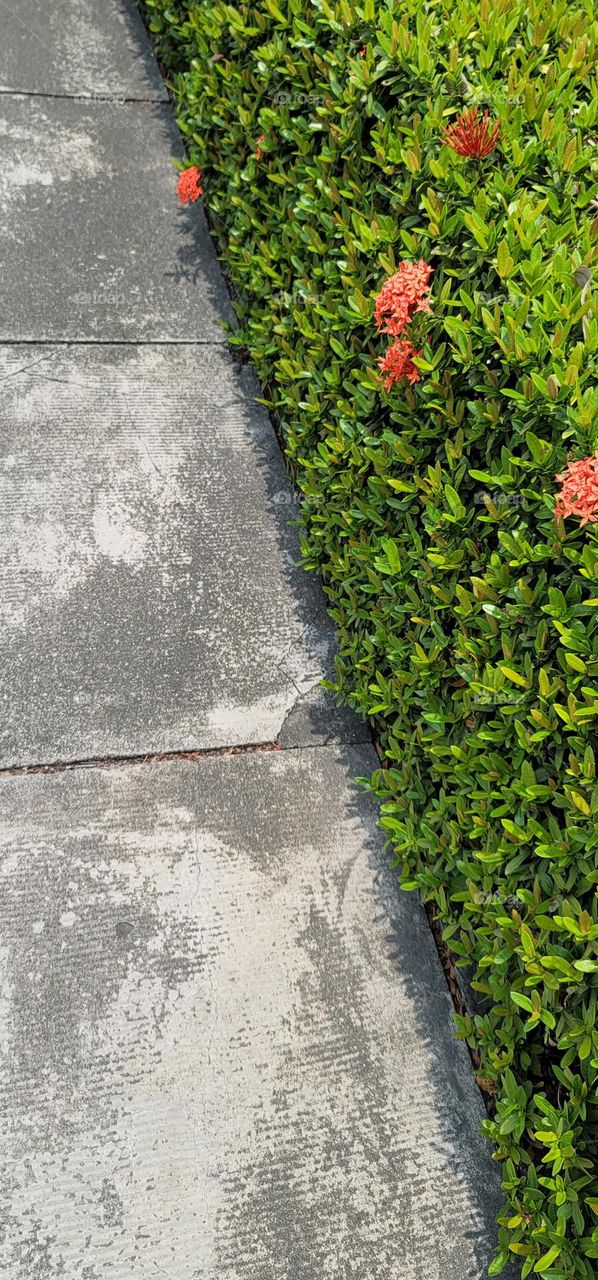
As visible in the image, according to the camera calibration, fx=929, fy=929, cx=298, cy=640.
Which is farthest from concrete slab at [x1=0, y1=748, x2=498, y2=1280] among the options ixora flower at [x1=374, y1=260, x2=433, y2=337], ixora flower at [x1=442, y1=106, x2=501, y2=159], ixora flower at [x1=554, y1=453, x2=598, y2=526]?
ixora flower at [x1=442, y1=106, x2=501, y2=159]

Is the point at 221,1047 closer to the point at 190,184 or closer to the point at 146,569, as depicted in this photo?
the point at 146,569

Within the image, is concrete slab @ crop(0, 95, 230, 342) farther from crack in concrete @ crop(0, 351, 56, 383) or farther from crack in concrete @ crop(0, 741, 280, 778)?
crack in concrete @ crop(0, 741, 280, 778)

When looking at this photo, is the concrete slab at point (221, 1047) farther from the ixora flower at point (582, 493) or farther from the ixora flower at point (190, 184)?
the ixora flower at point (190, 184)

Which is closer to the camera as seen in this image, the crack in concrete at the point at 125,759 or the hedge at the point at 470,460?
the hedge at the point at 470,460

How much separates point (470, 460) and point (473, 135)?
36.5 inches

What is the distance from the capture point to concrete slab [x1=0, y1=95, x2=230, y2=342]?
3.79 m

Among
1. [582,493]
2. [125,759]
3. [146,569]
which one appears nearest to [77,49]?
[146,569]

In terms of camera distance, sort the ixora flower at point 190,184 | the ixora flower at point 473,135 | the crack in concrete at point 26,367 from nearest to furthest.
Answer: the ixora flower at point 473,135 < the crack in concrete at point 26,367 < the ixora flower at point 190,184

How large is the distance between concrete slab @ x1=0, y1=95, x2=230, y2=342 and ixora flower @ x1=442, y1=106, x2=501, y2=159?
1504mm

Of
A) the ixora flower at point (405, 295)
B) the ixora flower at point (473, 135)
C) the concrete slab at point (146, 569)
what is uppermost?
the ixora flower at point (473, 135)

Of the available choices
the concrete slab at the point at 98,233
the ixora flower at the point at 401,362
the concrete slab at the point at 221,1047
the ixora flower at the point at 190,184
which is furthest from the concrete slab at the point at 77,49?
the concrete slab at the point at 221,1047

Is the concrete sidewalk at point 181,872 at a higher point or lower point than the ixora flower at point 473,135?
lower

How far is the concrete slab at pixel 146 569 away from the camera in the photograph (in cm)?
287

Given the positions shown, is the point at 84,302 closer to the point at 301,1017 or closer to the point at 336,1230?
the point at 301,1017
